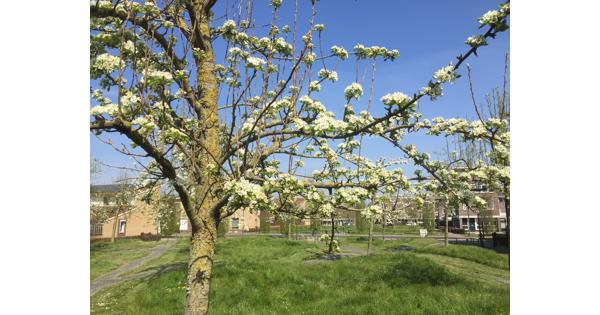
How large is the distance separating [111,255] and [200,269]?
13.1m

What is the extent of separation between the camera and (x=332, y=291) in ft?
23.6

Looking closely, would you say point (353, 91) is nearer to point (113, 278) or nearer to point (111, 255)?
point (113, 278)

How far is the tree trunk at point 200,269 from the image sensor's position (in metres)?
2.67

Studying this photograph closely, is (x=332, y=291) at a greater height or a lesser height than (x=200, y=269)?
lesser

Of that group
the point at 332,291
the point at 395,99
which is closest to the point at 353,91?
the point at 395,99

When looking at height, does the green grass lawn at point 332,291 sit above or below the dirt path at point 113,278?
above

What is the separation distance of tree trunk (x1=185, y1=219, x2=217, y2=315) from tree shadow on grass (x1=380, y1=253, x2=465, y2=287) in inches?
230

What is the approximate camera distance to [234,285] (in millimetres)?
7648

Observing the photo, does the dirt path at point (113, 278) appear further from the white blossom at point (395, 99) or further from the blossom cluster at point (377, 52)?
the white blossom at point (395, 99)

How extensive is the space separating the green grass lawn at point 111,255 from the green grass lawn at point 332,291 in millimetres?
3650

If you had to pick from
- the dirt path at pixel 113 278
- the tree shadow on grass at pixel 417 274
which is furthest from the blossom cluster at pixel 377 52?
the dirt path at pixel 113 278
